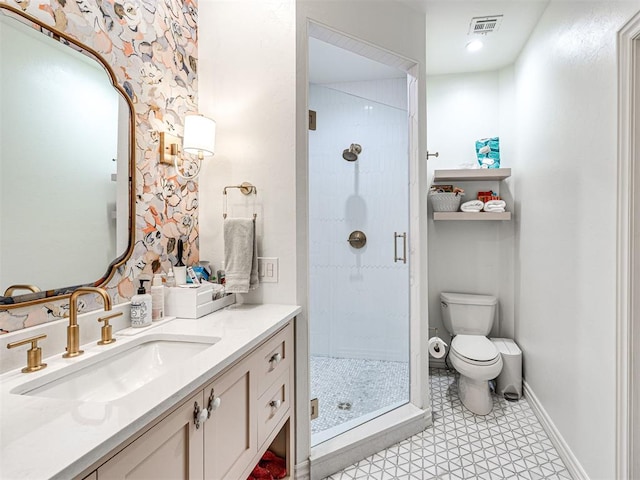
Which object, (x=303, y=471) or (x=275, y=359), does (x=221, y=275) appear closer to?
(x=275, y=359)

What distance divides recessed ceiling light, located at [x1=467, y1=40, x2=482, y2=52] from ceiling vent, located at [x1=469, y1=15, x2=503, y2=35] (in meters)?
0.10

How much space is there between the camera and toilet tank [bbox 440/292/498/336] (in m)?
2.74

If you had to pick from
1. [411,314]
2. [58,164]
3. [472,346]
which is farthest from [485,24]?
[58,164]

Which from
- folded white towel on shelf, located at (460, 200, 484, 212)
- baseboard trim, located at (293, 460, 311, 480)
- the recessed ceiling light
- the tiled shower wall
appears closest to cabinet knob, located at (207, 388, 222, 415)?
baseboard trim, located at (293, 460, 311, 480)

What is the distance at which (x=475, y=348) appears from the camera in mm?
2402

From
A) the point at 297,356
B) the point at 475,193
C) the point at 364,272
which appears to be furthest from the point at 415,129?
the point at 297,356

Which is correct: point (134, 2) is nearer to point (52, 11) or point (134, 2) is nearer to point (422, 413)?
point (52, 11)

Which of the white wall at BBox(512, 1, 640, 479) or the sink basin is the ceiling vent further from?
the sink basin

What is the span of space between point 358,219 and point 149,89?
74.8 inches

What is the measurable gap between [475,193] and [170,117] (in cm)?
238

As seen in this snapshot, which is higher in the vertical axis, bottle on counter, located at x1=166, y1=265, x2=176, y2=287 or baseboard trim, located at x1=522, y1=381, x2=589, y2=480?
bottle on counter, located at x1=166, y1=265, x2=176, y2=287

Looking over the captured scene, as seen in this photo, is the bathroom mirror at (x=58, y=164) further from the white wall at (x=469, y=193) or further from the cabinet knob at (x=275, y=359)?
the white wall at (x=469, y=193)

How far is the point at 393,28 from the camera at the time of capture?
6.61 feet

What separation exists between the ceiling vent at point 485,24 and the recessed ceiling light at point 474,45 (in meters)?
0.10
